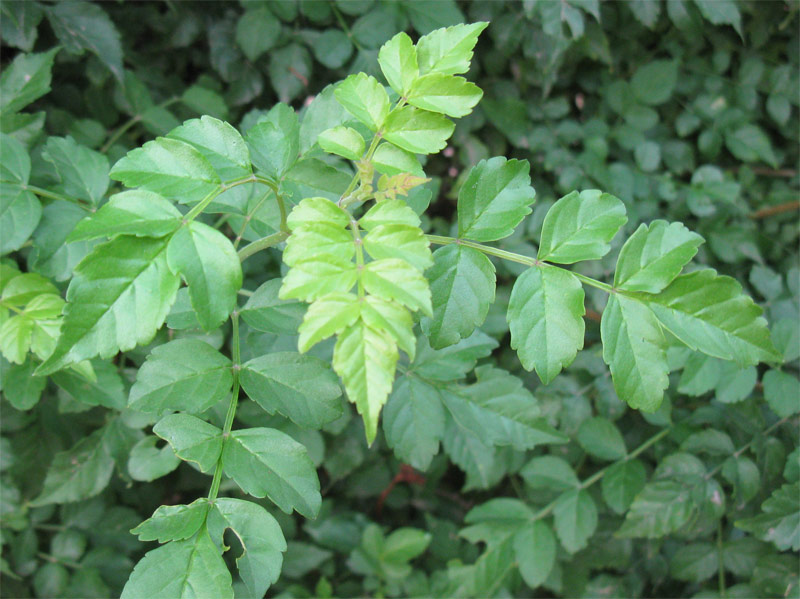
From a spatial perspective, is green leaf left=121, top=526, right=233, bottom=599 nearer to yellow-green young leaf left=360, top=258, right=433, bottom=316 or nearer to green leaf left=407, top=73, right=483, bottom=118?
yellow-green young leaf left=360, top=258, right=433, bottom=316

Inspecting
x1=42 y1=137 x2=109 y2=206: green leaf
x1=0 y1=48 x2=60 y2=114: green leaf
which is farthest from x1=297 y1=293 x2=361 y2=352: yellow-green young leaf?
x1=0 y1=48 x2=60 y2=114: green leaf

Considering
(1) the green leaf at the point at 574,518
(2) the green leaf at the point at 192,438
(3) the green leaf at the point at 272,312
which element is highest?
(3) the green leaf at the point at 272,312

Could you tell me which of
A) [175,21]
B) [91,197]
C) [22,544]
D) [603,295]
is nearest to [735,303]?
[603,295]

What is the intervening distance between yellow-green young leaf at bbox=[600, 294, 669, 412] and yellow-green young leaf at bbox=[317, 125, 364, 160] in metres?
0.44

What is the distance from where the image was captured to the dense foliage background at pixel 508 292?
1.42 m

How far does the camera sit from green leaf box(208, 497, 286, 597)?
850 millimetres

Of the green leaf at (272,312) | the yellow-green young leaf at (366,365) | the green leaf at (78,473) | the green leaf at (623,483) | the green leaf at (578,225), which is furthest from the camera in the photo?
the green leaf at (623,483)

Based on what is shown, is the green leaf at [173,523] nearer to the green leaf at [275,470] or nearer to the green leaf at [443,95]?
the green leaf at [275,470]

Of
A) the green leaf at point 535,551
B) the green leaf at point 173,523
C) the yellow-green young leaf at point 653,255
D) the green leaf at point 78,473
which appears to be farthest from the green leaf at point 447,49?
the green leaf at point 535,551

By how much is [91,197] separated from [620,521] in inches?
63.4

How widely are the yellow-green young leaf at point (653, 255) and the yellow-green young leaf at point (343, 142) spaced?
41 cm

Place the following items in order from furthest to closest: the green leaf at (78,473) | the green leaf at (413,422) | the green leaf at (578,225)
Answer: the green leaf at (78,473)
the green leaf at (413,422)
the green leaf at (578,225)

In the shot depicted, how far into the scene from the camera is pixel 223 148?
2.91 ft

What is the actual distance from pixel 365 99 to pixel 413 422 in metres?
0.65
